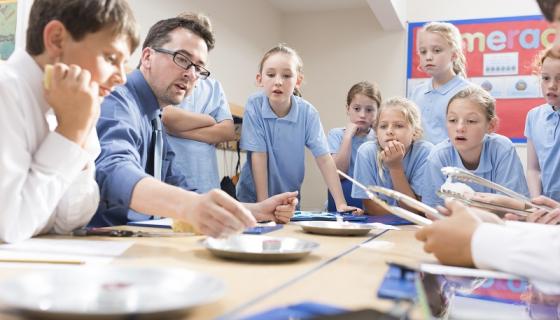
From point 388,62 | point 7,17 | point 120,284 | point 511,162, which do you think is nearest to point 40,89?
point 120,284

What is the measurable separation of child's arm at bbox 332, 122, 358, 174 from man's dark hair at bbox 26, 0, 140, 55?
211cm

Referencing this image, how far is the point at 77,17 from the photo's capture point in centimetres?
99

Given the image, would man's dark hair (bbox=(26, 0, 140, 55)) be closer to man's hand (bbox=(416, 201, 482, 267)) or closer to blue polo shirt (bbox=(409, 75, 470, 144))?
man's hand (bbox=(416, 201, 482, 267))

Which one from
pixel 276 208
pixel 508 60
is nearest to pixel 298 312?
pixel 276 208

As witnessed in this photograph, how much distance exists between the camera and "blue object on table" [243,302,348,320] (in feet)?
1.60

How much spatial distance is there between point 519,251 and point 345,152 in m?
2.25

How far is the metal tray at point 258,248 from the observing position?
823mm

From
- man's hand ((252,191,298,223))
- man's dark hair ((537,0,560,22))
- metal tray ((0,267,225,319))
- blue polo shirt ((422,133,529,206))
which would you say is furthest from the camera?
blue polo shirt ((422,133,529,206))

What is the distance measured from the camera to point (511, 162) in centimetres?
213

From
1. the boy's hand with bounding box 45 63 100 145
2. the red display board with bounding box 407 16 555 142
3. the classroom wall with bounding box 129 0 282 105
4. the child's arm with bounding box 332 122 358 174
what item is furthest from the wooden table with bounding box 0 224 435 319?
the red display board with bounding box 407 16 555 142

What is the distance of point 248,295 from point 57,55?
2.12 ft

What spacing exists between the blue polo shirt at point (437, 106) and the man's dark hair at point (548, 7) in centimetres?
182

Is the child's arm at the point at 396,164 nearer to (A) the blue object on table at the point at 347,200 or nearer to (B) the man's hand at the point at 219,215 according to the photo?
(A) the blue object on table at the point at 347,200

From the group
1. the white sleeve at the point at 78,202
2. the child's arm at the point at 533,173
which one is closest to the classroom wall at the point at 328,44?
the child's arm at the point at 533,173
